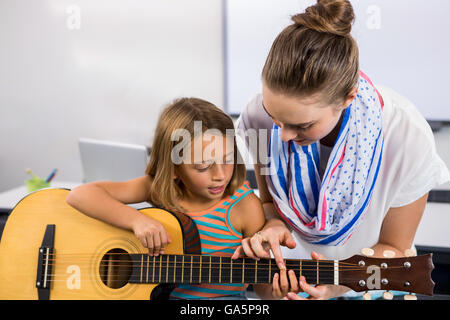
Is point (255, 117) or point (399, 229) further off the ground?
point (255, 117)

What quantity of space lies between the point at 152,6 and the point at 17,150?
78cm

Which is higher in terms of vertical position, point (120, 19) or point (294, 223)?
point (120, 19)

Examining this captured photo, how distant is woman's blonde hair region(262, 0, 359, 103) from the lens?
500mm

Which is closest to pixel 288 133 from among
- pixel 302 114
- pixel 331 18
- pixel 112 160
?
pixel 302 114

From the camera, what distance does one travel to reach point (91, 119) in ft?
5.41

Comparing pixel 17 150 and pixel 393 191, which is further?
pixel 17 150

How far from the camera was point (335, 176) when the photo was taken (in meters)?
0.59

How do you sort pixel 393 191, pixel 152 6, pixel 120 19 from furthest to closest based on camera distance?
pixel 152 6
pixel 120 19
pixel 393 191

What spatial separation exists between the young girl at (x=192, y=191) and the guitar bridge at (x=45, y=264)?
2.6 inches

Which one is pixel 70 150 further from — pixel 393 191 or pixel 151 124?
pixel 393 191

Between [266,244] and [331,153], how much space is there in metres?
0.17

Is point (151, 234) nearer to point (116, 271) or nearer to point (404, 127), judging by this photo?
point (116, 271)

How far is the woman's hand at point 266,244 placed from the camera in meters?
0.58
